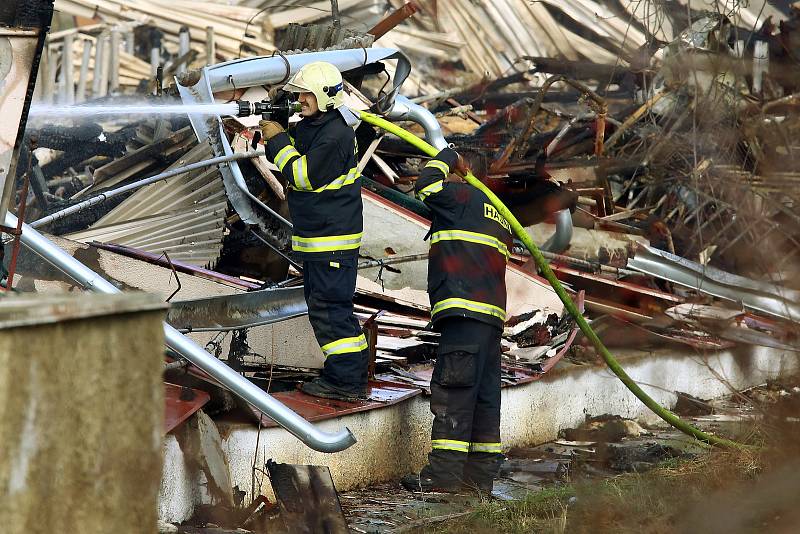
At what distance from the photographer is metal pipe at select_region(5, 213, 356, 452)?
4.96 metres

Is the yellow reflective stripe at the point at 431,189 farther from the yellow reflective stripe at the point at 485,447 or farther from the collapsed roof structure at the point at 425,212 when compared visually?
the yellow reflective stripe at the point at 485,447

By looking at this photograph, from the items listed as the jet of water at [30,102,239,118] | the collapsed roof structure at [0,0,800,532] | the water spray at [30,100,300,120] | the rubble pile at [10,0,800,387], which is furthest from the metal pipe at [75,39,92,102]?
the jet of water at [30,102,239,118]

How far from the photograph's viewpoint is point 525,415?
772 cm

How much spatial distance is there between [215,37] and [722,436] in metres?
12.1

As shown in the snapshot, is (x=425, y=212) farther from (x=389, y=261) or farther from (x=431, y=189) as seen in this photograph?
(x=431, y=189)

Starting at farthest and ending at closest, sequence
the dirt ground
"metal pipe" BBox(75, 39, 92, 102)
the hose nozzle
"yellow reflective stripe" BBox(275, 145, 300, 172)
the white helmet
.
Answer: "metal pipe" BBox(75, 39, 92, 102), the hose nozzle, the white helmet, "yellow reflective stripe" BBox(275, 145, 300, 172), the dirt ground

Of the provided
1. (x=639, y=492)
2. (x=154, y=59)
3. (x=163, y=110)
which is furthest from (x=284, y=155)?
(x=154, y=59)

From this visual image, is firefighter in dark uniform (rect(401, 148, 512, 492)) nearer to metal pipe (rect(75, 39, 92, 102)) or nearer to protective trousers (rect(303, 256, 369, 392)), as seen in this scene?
protective trousers (rect(303, 256, 369, 392))

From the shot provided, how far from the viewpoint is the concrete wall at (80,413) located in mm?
2703

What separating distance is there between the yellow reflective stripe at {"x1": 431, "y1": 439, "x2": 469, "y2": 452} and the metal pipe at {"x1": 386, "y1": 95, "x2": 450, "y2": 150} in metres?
3.47

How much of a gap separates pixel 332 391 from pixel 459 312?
902mm

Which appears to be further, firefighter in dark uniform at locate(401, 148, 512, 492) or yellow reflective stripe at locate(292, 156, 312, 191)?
yellow reflective stripe at locate(292, 156, 312, 191)

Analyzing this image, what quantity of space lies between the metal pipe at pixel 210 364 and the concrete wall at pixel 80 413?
198cm

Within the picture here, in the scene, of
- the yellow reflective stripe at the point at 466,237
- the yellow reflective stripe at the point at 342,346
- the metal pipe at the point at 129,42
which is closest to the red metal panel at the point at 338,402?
the yellow reflective stripe at the point at 342,346
